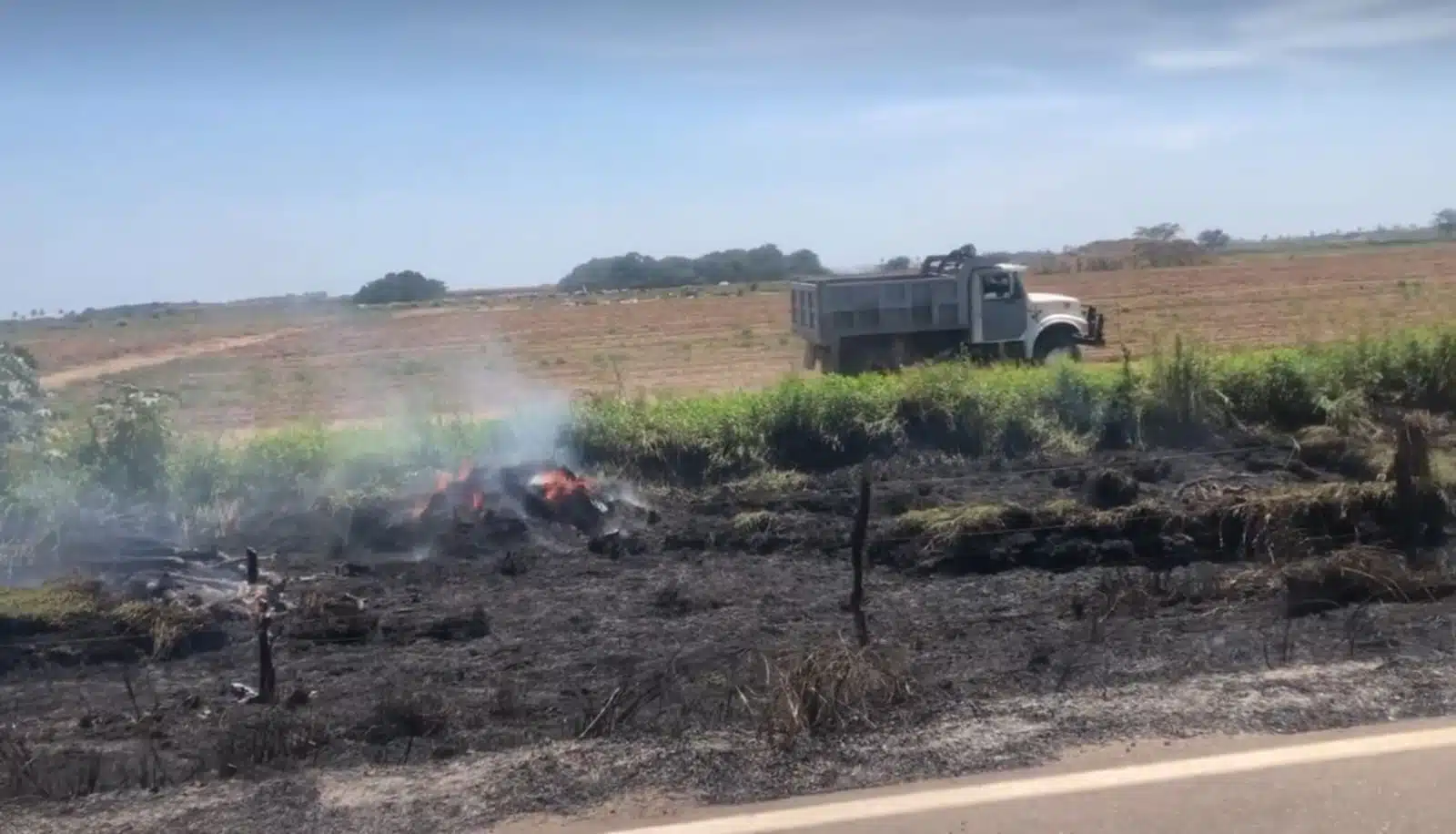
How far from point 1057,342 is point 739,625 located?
1629cm

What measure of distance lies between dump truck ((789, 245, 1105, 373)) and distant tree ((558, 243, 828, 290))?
71507 millimetres

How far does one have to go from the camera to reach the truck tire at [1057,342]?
79.9 ft

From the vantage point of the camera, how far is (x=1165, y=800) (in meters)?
5.30

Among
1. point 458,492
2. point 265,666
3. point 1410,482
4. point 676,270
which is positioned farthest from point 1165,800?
point 676,270

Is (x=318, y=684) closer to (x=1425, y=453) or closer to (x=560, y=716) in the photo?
(x=560, y=716)

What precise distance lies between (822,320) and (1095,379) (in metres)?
6.23

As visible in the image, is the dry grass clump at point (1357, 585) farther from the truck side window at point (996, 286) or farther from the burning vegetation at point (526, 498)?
the truck side window at point (996, 286)

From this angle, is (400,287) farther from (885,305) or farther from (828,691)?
(828,691)

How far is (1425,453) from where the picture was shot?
459 inches

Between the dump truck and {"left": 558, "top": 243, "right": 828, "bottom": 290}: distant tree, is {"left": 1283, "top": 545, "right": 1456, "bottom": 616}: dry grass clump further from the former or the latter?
{"left": 558, "top": 243, "right": 828, "bottom": 290}: distant tree

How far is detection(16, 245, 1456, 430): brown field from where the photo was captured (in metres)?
28.8

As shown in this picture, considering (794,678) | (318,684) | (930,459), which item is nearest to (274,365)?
(930,459)

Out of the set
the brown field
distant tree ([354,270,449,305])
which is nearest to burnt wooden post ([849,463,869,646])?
the brown field

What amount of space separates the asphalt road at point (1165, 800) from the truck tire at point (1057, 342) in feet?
62.1
